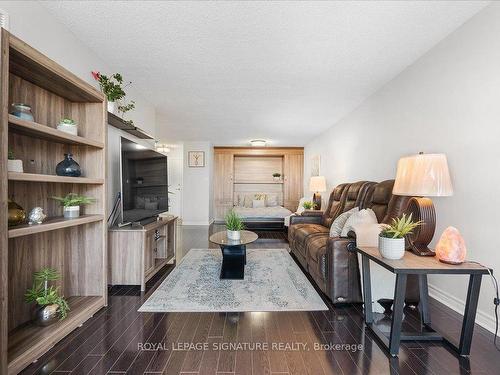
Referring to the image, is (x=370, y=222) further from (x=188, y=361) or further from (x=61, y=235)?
(x=61, y=235)

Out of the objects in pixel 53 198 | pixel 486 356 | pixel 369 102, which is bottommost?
pixel 486 356

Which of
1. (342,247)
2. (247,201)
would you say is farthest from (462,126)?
(247,201)

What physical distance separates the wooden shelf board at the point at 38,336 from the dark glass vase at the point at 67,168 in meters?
1.14

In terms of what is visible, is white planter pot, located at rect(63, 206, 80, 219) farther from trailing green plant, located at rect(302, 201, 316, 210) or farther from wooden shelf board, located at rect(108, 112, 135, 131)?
trailing green plant, located at rect(302, 201, 316, 210)

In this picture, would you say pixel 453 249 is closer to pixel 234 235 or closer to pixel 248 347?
pixel 248 347

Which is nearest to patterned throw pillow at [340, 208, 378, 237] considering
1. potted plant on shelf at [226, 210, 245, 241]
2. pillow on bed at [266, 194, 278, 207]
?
potted plant on shelf at [226, 210, 245, 241]

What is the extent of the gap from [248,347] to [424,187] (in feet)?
Answer: 5.86

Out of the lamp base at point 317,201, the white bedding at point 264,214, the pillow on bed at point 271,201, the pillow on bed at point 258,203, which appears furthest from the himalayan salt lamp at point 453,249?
the pillow on bed at point 271,201

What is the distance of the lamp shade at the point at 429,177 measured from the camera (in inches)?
72.8

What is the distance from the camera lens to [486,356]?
1638mm

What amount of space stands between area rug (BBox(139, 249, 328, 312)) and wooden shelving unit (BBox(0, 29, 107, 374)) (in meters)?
0.66

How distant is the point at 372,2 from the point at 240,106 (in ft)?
8.36

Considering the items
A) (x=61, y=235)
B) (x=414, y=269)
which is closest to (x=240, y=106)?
(x=61, y=235)

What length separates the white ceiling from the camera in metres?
1.89
